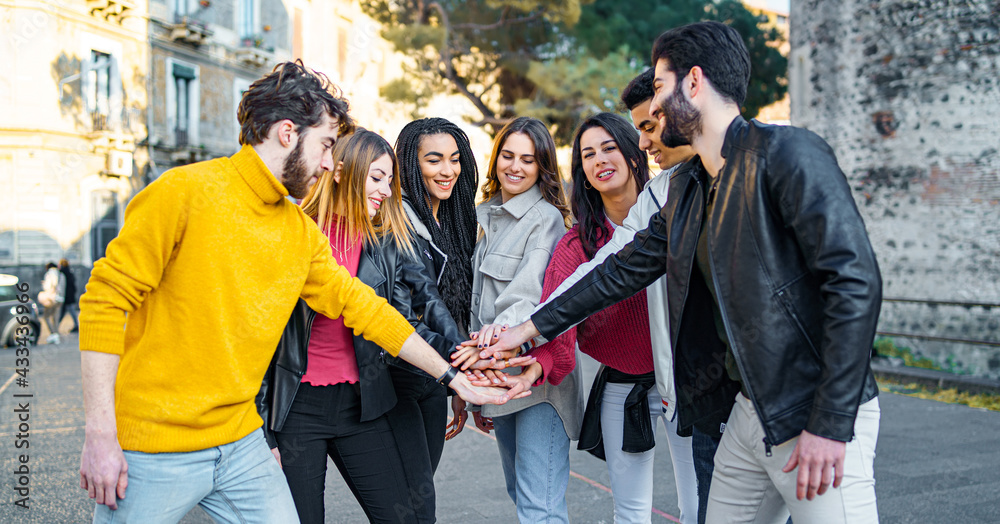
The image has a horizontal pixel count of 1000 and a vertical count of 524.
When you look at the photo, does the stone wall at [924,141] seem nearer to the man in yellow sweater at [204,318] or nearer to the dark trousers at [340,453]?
the dark trousers at [340,453]

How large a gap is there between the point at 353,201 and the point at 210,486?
1191mm

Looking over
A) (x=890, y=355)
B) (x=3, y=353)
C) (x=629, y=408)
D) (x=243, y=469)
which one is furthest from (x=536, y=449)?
(x=3, y=353)

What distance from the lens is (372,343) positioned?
2625 mm

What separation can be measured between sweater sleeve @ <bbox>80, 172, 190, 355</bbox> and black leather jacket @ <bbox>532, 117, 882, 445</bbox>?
148cm

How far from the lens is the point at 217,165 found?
2061 millimetres

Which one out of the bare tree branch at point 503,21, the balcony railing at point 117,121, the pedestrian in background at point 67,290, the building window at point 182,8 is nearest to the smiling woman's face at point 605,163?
the bare tree branch at point 503,21

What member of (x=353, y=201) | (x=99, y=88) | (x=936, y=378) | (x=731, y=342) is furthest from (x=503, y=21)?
(x=731, y=342)

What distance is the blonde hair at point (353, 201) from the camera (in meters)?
2.80

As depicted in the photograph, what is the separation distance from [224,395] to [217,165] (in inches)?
25.4

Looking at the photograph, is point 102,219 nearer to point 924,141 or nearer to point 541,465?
point 924,141

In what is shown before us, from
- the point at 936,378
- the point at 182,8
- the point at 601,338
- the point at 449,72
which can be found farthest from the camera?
the point at 182,8

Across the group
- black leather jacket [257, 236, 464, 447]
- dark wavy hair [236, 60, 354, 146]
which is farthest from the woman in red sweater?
dark wavy hair [236, 60, 354, 146]

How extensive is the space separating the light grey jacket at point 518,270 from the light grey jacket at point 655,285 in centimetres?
14

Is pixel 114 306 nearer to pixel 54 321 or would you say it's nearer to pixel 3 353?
pixel 3 353
